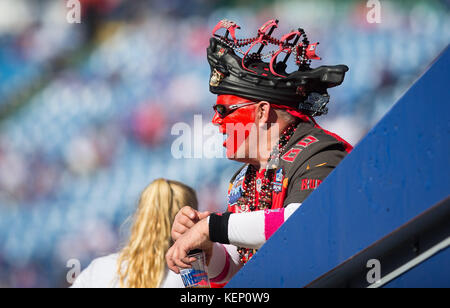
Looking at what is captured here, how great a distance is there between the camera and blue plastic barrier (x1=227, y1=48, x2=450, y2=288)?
2.82 ft

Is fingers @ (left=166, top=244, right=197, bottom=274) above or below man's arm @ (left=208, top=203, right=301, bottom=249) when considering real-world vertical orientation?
below

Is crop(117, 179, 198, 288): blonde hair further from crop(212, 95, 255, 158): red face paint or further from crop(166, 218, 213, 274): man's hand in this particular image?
crop(166, 218, 213, 274): man's hand

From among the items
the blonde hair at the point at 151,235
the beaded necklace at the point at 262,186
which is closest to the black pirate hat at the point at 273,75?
the beaded necklace at the point at 262,186

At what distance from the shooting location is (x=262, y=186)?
Answer: 76.7 inches

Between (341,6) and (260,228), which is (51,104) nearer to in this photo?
(341,6)

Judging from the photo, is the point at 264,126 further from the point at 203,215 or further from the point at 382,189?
the point at 382,189

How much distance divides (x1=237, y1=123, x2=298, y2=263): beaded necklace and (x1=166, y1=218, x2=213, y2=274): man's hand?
423 mm

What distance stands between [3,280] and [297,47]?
389 centimetres

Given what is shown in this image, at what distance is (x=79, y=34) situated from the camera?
5504 millimetres

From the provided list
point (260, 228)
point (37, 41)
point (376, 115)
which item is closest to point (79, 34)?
point (37, 41)

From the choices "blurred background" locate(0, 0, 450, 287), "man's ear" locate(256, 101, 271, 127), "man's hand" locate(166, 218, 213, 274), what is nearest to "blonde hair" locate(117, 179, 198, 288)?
"man's ear" locate(256, 101, 271, 127)

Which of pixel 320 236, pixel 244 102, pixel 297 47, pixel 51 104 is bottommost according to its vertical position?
pixel 320 236

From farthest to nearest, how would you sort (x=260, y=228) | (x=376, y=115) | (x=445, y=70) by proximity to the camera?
1. (x=376, y=115)
2. (x=260, y=228)
3. (x=445, y=70)

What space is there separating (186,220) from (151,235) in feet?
3.53
